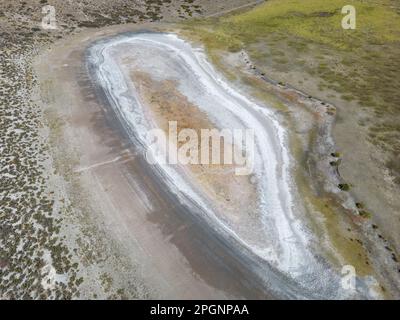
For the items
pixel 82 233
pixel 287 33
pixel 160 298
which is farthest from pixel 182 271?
pixel 287 33

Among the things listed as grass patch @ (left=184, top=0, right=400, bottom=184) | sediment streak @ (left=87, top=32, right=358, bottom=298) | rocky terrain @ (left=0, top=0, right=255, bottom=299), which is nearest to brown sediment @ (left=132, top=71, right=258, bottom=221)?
sediment streak @ (left=87, top=32, right=358, bottom=298)

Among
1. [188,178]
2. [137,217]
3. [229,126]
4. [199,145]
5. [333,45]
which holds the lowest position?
[137,217]

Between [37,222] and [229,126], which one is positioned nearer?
[37,222]

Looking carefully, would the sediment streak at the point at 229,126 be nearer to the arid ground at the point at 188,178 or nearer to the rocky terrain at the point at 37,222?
the arid ground at the point at 188,178

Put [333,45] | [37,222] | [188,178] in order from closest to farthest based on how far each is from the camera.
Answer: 1. [37,222]
2. [188,178]
3. [333,45]

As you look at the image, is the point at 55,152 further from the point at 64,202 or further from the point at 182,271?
the point at 182,271

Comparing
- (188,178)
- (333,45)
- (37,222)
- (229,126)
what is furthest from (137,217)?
(333,45)

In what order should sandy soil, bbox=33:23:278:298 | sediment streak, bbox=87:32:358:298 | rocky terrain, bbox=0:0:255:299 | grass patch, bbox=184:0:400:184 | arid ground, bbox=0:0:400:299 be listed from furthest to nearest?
grass patch, bbox=184:0:400:184 → sediment streak, bbox=87:32:358:298 → arid ground, bbox=0:0:400:299 → sandy soil, bbox=33:23:278:298 → rocky terrain, bbox=0:0:255:299

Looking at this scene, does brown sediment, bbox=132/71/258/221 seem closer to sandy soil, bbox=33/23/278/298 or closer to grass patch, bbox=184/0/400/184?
sandy soil, bbox=33/23/278/298

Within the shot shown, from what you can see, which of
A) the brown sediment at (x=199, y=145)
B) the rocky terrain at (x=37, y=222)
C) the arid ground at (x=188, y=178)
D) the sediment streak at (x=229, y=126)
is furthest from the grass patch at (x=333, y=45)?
the rocky terrain at (x=37, y=222)

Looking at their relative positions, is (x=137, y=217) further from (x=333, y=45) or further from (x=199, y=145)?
(x=333, y=45)

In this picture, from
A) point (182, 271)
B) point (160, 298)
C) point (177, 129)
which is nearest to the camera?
point (160, 298)
